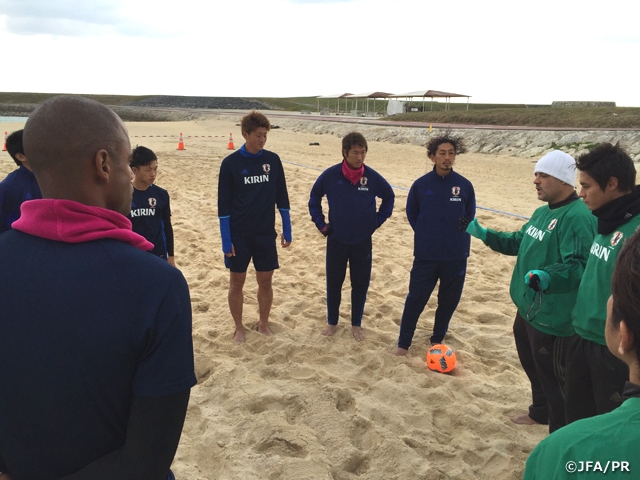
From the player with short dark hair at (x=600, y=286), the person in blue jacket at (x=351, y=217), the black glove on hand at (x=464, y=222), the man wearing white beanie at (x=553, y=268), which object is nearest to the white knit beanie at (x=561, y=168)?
the man wearing white beanie at (x=553, y=268)

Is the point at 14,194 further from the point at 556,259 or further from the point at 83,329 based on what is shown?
the point at 556,259

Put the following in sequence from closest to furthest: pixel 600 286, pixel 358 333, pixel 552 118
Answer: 1. pixel 600 286
2. pixel 358 333
3. pixel 552 118

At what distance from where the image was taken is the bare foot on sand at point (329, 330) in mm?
4591

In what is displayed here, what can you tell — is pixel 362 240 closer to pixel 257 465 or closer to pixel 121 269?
pixel 257 465

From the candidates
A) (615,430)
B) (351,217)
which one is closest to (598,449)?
(615,430)

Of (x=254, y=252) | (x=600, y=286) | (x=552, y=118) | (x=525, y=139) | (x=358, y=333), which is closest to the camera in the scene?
(x=600, y=286)

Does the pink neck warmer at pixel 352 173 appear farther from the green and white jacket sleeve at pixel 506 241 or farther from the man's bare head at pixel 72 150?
the man's bare head at pixel 72 150

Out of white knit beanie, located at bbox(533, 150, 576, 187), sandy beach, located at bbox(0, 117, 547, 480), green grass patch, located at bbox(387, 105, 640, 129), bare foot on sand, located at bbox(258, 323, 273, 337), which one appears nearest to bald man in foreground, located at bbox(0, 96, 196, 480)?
sandy beach, located at bbox(0, 117, 547, 480)

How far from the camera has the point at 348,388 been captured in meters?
3.62

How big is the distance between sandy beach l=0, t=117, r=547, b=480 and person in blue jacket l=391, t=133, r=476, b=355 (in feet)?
1.58

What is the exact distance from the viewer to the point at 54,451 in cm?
114

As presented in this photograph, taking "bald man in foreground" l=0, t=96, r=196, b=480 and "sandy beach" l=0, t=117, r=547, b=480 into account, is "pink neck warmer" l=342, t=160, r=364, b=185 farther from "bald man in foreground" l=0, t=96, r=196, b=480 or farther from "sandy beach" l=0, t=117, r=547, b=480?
"bald man in foreground" l=0, t=96, r=196, b=480

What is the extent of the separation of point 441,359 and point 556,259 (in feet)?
4.84

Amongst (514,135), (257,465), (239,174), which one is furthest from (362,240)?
(514,135)
